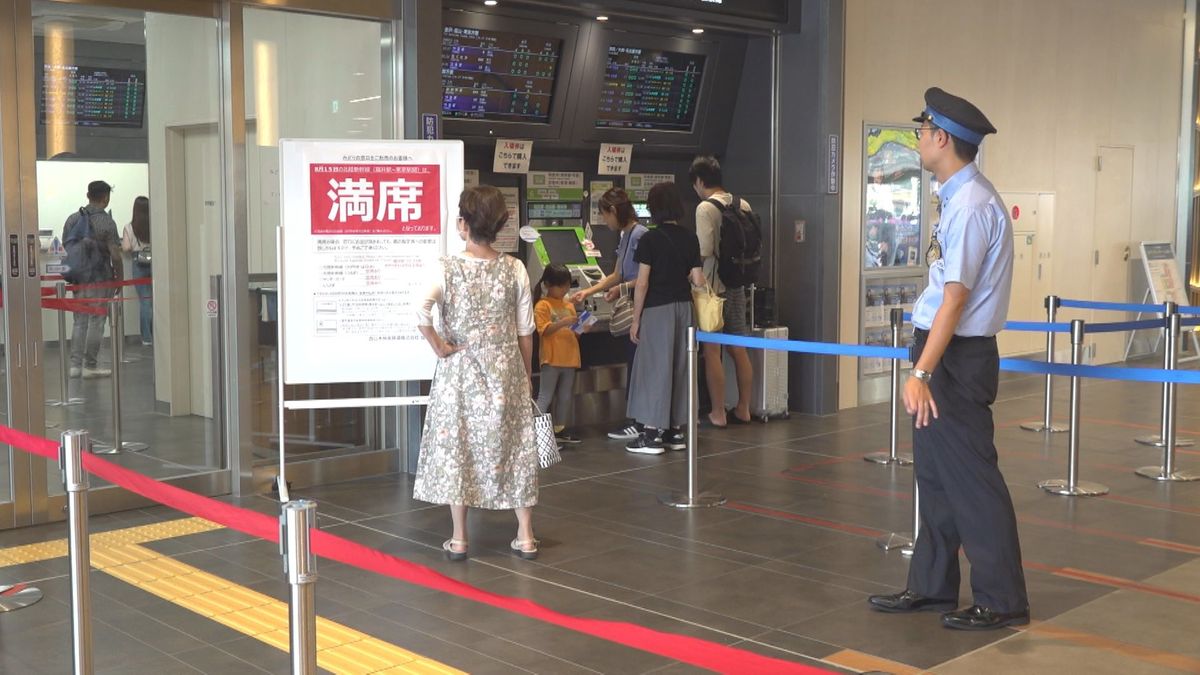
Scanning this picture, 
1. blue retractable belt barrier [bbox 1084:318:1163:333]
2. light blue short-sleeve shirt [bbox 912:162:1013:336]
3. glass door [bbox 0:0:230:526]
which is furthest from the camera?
blue retractable belt barrier [bbox 1084:318:1163:333]

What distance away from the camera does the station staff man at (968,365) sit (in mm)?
4238

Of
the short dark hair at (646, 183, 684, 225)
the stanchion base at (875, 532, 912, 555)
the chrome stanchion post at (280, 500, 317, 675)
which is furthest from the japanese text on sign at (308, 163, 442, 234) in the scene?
the chrome stanchion post at (280, 500, 317, 675)

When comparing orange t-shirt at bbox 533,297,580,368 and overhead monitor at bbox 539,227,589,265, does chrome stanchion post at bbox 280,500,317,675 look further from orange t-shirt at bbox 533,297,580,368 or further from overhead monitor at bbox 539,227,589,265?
overhead monitor at bbox 539,227,589,265

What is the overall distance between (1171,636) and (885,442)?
3.79m

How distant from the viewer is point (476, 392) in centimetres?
522

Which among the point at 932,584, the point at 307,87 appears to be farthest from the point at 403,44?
the point at 932,584

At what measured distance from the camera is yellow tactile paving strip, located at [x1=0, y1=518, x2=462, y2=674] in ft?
13.4

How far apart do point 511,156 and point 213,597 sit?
13.9ft

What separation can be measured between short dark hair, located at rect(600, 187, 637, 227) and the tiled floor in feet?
4.83

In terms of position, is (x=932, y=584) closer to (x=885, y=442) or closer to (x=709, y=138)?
(x=885, y=442)

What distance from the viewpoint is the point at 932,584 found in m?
4.54

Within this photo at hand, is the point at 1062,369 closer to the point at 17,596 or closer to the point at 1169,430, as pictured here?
the point at 1169,430

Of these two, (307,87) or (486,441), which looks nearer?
(486,441)

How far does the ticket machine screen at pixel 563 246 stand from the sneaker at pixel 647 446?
1.37m
